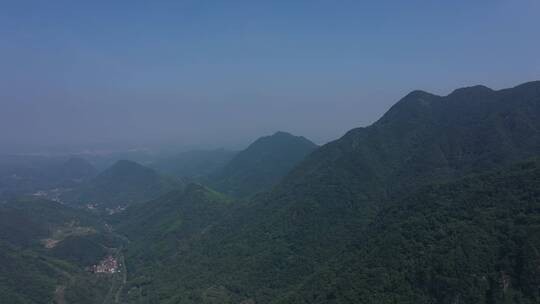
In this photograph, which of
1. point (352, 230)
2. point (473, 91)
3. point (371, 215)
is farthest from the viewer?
point (473, 91)

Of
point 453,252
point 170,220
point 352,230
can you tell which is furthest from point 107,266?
point 453,252

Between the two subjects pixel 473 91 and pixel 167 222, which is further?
pixel 473 91

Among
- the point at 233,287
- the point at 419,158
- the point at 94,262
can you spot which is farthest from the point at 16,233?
the point at 419,158

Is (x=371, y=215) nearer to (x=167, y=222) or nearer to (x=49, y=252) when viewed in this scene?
(x=167, y=222)

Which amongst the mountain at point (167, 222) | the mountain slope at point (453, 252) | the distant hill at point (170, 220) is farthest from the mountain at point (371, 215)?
the distant hill at point (170, 220)

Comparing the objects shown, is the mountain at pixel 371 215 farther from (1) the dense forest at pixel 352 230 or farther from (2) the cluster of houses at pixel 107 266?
(2) the cluster of houses at pixel 107 266

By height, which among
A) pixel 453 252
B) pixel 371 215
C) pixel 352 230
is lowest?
pixel 352 230

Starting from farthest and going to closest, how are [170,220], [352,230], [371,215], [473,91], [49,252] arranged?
[473,91] → [170,220] → [49,252] → [371,215] → [352,230]
